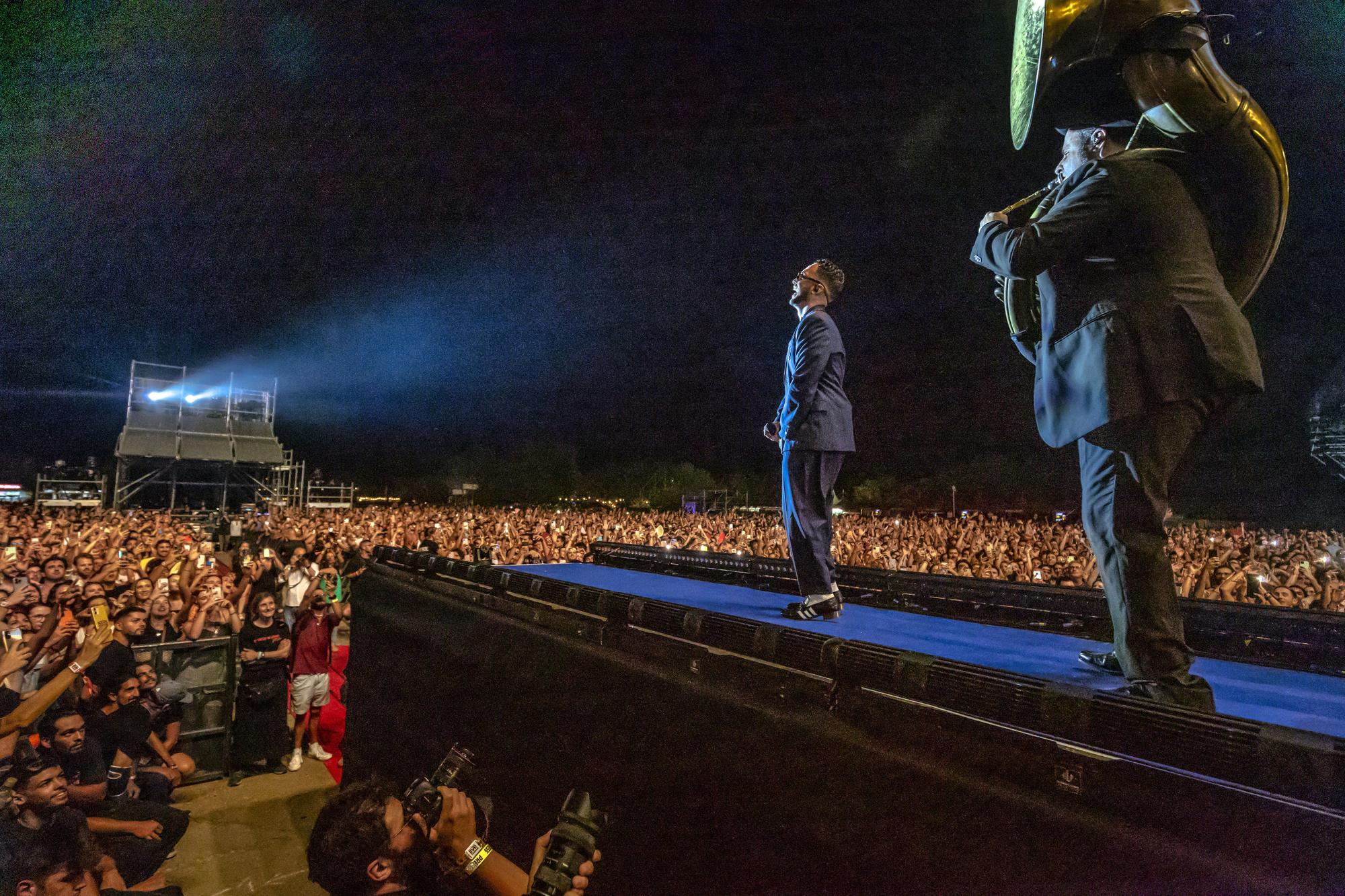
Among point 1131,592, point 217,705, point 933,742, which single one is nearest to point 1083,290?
point 1131,592

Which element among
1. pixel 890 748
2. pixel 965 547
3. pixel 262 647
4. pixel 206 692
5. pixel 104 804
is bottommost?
pixel 104 804

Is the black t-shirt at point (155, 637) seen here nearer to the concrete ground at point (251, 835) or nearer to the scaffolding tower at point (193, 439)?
the concrete ground at point (251, 835)

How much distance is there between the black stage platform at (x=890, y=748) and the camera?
1.06 m

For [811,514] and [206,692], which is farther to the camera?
[206,692]

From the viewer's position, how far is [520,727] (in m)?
3.01

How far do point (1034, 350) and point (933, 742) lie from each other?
1319mm

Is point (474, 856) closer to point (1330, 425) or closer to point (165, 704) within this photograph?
point (165, 704)

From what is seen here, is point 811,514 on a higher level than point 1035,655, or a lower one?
higher

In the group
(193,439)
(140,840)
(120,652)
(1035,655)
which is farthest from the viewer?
(193,439)

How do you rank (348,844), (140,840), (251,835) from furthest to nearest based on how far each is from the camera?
1. (251,835)
2. (140,840)
3. (348,844)

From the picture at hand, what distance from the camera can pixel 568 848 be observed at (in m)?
1.63

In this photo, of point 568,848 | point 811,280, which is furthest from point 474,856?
point 811,280

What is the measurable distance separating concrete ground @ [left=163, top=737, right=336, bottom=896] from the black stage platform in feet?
7.55

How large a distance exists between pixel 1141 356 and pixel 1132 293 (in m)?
0.17
